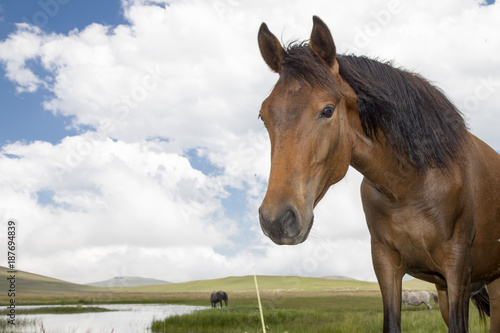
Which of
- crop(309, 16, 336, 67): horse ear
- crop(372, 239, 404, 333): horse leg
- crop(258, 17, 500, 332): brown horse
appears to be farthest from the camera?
crop(372, 239, 404, 333): horse leg

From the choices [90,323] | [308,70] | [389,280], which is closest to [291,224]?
[308,70]

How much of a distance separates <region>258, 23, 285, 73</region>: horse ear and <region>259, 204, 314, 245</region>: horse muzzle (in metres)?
1.61

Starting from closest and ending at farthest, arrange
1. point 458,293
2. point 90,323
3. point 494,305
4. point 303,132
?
point 303,132, point 458,293, point 494,305, point 90,323

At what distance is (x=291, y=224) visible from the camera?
2.58 metres

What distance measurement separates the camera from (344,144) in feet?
11.0

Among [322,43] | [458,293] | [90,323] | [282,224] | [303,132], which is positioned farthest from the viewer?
[90,323]

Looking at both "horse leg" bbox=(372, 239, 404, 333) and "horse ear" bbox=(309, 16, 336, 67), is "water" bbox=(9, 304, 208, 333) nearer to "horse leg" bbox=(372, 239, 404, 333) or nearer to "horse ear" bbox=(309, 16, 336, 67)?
"horse leg" bbox=(372, 239, 404, 333)

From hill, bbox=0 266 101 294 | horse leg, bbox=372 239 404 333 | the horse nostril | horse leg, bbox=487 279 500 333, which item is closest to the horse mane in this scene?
horse leg, bbox=372 239 404 333

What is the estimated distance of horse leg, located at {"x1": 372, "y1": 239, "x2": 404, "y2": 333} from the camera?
3943 mm

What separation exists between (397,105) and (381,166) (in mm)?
592

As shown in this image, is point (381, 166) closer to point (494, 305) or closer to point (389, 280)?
point (389, 280)

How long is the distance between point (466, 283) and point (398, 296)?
0.65m

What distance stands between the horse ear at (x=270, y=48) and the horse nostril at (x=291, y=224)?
1.61 metres

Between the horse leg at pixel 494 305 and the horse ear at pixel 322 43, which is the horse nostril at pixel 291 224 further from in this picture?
the horse leg at pixel 494 305
